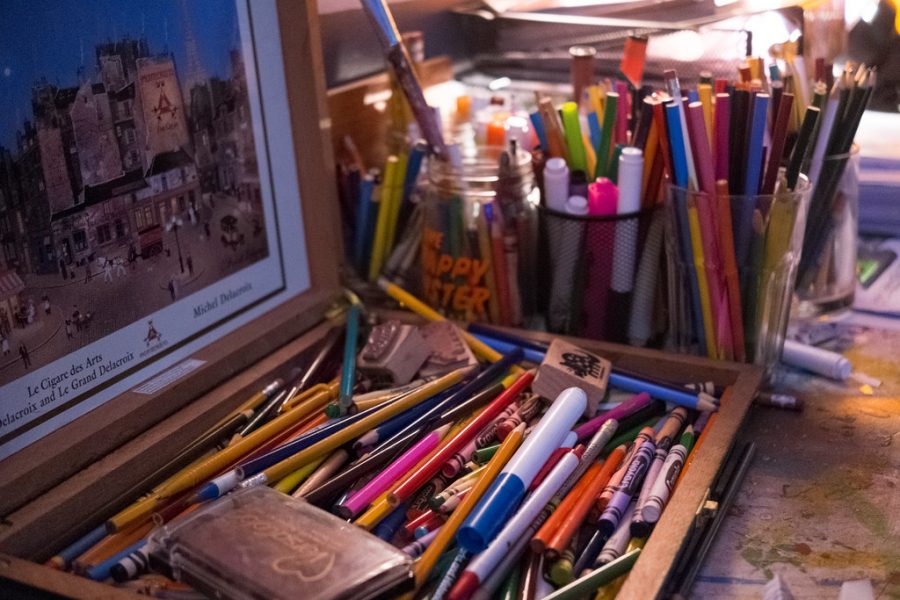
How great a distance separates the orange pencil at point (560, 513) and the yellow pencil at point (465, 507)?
0.04 meters

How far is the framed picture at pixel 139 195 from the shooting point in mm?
541

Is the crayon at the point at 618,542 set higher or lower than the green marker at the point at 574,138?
lower

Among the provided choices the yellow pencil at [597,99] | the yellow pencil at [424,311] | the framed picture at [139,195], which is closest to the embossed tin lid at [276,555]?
the framed picture at [139,195]

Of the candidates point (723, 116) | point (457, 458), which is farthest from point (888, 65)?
point (457, 458)

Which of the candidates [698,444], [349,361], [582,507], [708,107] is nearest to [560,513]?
[582,507]

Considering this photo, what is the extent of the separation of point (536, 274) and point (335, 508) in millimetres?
331

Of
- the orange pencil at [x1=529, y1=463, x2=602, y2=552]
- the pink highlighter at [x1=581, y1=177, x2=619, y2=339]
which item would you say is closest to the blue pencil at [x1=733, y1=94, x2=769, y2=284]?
the pink highlighter at [x1=581, y1=177, x2=619, y2=339]

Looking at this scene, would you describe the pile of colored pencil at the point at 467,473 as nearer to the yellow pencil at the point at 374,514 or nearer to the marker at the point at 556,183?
the yellow pencil at the point at 374,514

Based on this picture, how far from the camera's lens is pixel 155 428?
0.61 meters

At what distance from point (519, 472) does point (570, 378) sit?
0.41 feet

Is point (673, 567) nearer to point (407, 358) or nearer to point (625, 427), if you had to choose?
point (625, 427)

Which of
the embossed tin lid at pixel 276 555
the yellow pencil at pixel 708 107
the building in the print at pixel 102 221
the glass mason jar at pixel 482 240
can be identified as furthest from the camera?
the glass mason jar at pixel 482 240

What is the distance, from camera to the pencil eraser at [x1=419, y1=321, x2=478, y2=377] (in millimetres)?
703

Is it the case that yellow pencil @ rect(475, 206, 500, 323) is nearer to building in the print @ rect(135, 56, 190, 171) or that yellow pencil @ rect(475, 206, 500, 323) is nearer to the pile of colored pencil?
the pile of colored pencil
